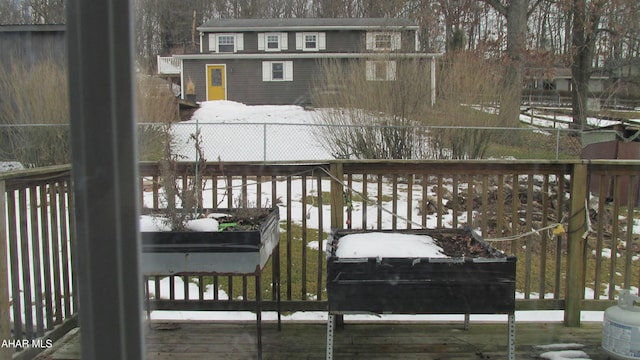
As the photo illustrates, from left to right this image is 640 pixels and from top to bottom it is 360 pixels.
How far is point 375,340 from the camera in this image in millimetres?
2688

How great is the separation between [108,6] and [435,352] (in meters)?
2.19

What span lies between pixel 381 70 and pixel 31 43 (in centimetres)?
862

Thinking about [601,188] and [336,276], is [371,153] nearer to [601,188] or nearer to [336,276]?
[601,188]

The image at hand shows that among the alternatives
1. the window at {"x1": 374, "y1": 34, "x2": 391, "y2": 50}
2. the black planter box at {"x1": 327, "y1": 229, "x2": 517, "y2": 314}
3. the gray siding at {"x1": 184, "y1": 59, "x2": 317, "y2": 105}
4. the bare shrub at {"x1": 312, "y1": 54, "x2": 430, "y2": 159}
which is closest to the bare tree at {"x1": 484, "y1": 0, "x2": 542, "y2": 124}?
the bare shrub at {"x1": 312, "y1": 54, "x2": 430, "y2": 159}

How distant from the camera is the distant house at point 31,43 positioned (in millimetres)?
894

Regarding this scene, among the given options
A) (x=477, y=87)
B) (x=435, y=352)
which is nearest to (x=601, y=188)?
(x=435, y=352)

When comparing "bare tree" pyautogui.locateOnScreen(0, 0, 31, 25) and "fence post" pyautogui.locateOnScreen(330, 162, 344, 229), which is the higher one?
"bare tree" pyautogui.locateOnScreen(0, 0, 31, 25)

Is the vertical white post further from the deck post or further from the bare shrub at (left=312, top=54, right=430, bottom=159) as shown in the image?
the deck post

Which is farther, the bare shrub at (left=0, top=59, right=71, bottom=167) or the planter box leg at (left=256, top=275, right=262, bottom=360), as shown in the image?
the planter box leg at (left=256, top=275, right=262, bottom=360)

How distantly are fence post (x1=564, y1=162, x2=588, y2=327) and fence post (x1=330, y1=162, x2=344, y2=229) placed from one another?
116cm

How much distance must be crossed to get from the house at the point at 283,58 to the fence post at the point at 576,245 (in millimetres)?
2568

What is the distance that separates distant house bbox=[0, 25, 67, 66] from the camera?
0.89 meters

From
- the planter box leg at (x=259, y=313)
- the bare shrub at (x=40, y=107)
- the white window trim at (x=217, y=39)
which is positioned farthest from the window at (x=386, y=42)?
the bare shrub at (x=40, y=107)

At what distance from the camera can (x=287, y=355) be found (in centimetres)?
254
